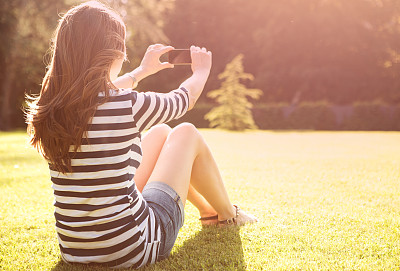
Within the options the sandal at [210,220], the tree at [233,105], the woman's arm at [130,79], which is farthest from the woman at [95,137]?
the tree at [233,105]

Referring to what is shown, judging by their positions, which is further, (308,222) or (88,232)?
(308,222)

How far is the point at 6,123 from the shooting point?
21062 millimetres

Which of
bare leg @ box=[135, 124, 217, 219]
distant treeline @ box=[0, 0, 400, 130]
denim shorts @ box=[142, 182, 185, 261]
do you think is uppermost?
distant treeline @ box=[0, 0, 400, 130]

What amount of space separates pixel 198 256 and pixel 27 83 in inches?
943

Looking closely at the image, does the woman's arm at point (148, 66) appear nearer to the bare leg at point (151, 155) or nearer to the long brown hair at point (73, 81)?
the bare leg at point (151, 155)

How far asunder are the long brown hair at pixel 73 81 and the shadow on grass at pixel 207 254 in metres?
0.72

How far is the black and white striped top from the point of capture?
69.5 inches

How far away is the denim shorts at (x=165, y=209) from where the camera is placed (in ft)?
6.70

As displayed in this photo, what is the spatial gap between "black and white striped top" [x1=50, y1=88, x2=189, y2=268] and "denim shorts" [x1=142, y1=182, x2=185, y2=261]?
0.10 metres

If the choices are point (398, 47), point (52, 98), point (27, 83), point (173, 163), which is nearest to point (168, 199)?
point (173, 163)

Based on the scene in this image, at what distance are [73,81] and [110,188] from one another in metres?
0.50

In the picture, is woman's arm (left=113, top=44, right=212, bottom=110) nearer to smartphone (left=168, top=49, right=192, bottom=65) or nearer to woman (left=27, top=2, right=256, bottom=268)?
smartphone (left=168, top=49, right=192, bottom=65)

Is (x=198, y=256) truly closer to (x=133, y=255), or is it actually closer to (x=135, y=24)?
(x=133, y=255)

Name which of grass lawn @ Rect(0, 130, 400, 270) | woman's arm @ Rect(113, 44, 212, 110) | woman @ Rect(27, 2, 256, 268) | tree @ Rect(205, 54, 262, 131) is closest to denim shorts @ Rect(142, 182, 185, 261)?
woman @ Rect(27, 2, 256, 268)
